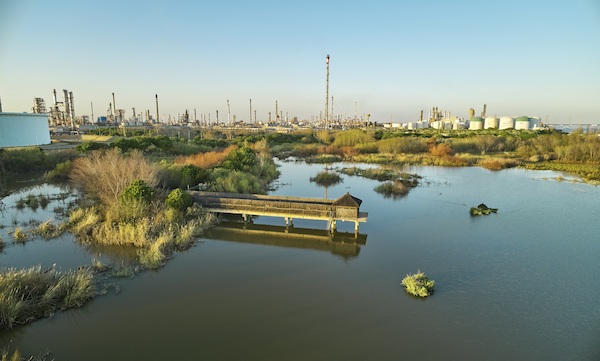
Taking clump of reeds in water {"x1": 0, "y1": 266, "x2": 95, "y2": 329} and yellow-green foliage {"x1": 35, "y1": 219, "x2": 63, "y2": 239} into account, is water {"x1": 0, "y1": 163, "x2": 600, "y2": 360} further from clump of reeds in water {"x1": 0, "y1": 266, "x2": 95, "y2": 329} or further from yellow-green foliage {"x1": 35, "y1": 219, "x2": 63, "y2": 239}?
yellow-green foliage {"x1": 35, "y1": 219, "x2": 63, "y2": 239}

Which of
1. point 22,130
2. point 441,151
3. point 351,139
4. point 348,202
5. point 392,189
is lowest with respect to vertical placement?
→ point 392,189

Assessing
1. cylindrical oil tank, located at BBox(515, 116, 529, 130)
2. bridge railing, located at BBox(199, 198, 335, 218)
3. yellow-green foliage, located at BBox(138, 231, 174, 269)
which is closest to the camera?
yellow-green foliage, located at BBox(138, 231, 174, 269)

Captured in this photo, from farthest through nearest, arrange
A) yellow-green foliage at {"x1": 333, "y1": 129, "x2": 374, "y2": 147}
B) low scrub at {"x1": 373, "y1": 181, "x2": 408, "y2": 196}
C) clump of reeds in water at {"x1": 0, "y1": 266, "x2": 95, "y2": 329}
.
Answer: yellow-green foliage at {"x1": 333, "y1": 129, "x2": 374, "y2": 147} → low scrub at {"x1": 373, "y1": 181, "x2": 408, "y2": 196} → clump of reeds in water at {"x1": 0, "y1": 266, "x2": 95, "y2": 329}

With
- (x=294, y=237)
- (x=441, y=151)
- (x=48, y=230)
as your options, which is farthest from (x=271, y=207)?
(x=441, y=151)

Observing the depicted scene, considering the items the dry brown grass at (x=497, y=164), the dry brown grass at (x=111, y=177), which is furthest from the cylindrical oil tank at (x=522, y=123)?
the dry brown grass at (x=111, y=177)

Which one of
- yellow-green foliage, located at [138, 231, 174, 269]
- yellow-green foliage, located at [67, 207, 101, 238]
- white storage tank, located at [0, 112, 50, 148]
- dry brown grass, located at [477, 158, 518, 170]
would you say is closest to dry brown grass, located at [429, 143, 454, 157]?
dry brown grass, located at [477, 158, 518, 170]

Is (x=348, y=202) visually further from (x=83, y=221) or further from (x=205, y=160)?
(x=205, y=160)
